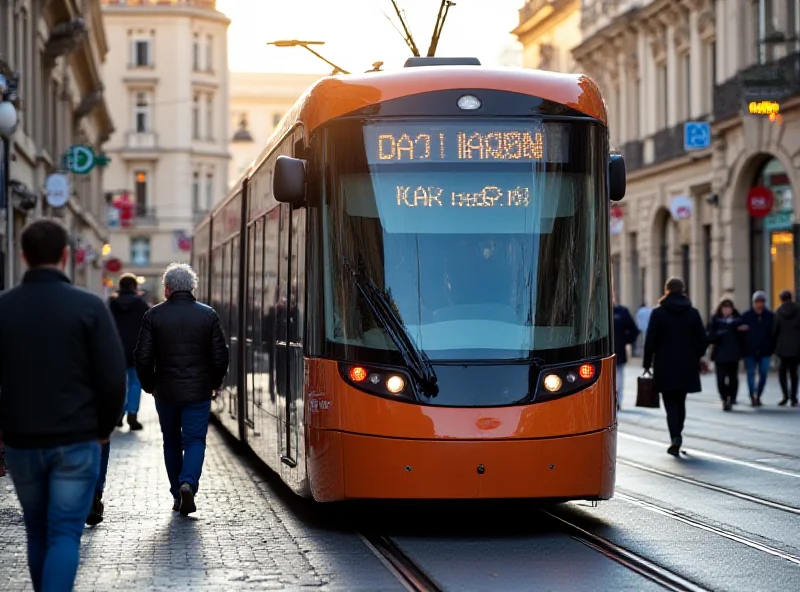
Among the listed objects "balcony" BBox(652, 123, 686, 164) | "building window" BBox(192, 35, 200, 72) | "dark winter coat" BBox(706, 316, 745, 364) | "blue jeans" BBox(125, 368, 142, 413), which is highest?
"building window" BBox(192, 35, 200, 72)

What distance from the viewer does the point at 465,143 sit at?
11.1 meters

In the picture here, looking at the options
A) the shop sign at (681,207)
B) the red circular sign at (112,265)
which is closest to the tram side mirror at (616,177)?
the shop sign at (681,207)

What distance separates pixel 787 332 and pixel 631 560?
17.5 meters

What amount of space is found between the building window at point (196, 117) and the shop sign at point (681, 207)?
52148 mm

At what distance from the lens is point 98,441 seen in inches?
275

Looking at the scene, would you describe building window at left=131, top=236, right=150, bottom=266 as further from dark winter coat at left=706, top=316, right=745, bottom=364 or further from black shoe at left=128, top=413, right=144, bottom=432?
black shoe at left=128, top=413, right=144, bottom=432

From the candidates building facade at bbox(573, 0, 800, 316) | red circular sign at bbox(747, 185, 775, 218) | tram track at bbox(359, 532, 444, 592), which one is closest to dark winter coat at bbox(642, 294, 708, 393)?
tram track at bbox(359, 532, 444, 592)

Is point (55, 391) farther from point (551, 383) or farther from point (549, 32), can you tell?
point (549, 32)

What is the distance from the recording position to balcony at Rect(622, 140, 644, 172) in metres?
47.2

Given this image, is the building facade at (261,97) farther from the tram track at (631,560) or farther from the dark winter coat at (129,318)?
the tram track at (631,560)

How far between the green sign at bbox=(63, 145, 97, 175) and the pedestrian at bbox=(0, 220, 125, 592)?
3551cm

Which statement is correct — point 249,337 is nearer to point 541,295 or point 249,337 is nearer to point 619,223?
point 541,295

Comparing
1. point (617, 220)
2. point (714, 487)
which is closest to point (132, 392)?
point (714, 487)

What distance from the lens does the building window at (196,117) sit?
90.4 meters
